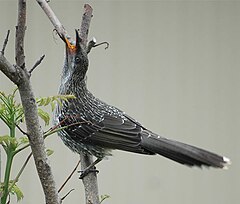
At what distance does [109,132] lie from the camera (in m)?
1.93

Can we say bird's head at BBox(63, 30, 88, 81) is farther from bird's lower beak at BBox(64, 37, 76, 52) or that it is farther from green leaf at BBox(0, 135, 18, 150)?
green leaf at BBox(0, 135, 18, 150)

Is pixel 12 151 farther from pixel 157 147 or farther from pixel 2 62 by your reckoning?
pixel 157 147

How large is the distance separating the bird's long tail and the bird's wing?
5 centimetres

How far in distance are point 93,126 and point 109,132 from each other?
7 cm

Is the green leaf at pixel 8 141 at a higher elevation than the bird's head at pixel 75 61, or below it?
below

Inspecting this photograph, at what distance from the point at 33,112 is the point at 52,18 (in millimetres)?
795

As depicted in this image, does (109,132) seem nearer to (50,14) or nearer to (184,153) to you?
(184,153)

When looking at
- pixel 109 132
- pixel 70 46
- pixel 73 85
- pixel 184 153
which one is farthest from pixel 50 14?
pixel 184 153

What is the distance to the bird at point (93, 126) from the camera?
5.91 ft

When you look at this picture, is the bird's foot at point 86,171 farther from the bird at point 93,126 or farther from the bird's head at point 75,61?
the bird's head at point 75,61

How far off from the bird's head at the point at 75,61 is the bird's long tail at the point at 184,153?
0.39 m

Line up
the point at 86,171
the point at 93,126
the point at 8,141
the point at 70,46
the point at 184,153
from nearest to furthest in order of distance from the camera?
the point at 8,141
the point at 184,153
the point at 86,171
the point at 70,46
the point at 93,126

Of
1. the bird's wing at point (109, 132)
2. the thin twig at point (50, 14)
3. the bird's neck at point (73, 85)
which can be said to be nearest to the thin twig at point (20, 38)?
the thin twig at point (50, 14)

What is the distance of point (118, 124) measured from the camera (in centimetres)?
197
